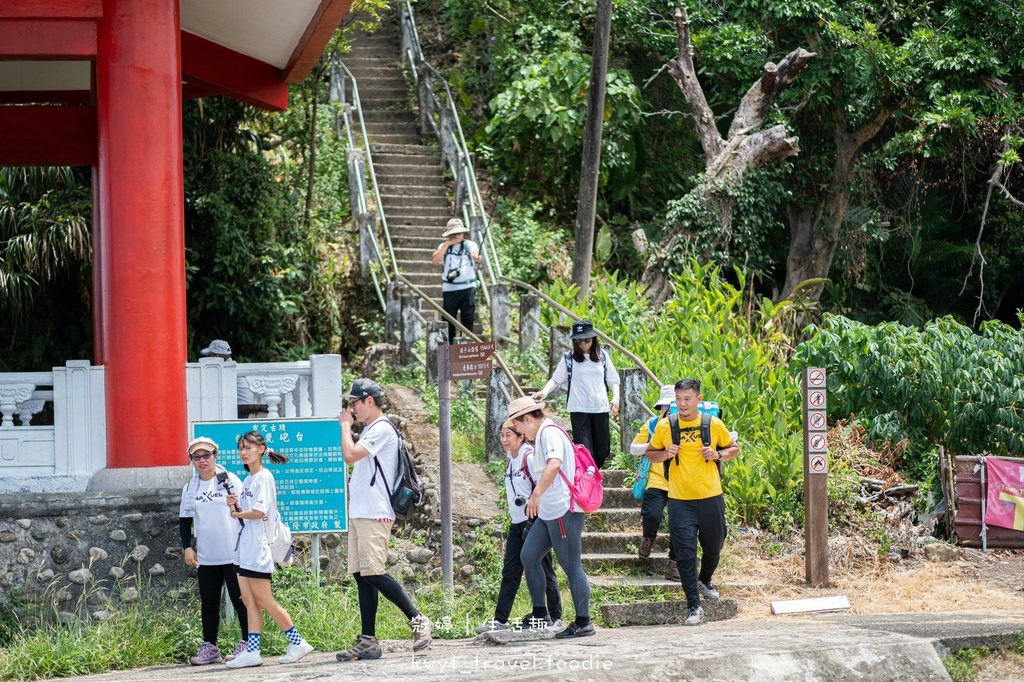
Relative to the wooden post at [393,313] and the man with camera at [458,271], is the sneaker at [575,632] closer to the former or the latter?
the man with camera at [458,271]

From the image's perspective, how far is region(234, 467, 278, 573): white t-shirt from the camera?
715cm

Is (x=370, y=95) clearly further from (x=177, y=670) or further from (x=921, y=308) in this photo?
(x=177, y=670)

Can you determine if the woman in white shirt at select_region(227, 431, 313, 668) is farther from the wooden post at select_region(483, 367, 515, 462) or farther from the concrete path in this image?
the wooden post at select_region(483, 367, 515, 462)

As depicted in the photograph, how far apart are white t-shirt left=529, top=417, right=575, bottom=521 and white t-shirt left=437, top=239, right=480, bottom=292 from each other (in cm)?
642

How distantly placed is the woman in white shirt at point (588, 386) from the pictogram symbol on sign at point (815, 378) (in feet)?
4.99

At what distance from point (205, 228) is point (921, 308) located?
1157 centimetres

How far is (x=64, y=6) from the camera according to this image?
8.19 m

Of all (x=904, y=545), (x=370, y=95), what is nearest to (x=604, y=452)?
(x=904, y=545)

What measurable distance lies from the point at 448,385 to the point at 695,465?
176 cm

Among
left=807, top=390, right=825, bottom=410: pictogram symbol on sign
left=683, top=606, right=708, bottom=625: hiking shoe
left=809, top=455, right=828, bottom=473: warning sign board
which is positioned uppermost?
left=807, top=390, right=825, bottom=410: pictogram symbol on sign

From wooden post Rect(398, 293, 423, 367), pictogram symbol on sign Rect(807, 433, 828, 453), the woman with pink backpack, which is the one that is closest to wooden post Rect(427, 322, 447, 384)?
wooden post Rect(398, 293, 423, 367)

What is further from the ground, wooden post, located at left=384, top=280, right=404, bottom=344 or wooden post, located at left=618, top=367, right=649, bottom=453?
wooden post, located at left=384, top=280, right=404, bottom=344

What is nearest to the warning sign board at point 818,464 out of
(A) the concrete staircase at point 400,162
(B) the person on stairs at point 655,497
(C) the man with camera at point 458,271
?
(B) the person on stairs at point 655,497

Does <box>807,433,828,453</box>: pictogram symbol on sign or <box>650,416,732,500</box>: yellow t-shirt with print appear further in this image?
<box>807,433,828,453</box>: pictogram symbol on sign
